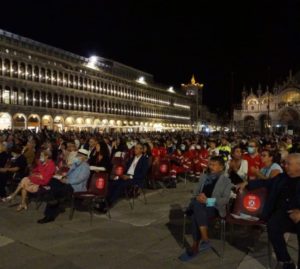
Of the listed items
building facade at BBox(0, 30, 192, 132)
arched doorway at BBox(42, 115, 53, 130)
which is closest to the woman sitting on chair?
building facade at BBox(0, 30, 192, 132)

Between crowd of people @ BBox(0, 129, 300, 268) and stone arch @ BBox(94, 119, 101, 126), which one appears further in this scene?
stone arch @ BBox(94, 119, 101, 126)

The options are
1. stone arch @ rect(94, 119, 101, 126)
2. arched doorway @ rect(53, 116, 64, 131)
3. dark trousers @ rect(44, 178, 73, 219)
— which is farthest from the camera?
stone arch @ rect(94, 119, 101, 126)

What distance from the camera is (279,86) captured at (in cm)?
10600

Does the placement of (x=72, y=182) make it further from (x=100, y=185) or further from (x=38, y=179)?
(x=38, y=179)

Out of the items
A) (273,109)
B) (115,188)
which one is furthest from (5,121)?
(273,109)

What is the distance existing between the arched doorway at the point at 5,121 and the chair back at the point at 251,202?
52.0 meters

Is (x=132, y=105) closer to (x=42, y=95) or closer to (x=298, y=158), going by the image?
(x=42, y=95)

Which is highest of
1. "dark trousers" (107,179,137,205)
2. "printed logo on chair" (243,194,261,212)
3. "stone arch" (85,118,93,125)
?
"stone arch" (85,118,93,125)

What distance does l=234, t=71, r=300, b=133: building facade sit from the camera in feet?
333

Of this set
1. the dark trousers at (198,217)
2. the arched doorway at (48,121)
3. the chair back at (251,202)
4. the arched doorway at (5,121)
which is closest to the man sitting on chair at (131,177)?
the dark trousers at (198,217)

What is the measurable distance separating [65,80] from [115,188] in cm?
6432

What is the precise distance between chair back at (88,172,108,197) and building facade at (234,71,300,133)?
95318mm

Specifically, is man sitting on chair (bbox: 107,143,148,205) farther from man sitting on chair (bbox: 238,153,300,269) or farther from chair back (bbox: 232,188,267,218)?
man sitting on chair (bbox: 238,153,300,269)

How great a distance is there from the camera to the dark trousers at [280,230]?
15.9 feet
